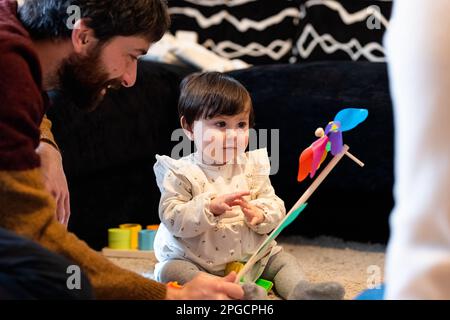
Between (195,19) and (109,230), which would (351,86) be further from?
(195,19)

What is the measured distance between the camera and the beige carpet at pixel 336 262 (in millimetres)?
1620

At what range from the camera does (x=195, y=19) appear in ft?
8.80

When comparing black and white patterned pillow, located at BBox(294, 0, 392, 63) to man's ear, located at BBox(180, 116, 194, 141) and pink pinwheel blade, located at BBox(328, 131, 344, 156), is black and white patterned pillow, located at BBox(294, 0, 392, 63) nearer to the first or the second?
man's ear, located at BBox(180, 116, 194, 141)

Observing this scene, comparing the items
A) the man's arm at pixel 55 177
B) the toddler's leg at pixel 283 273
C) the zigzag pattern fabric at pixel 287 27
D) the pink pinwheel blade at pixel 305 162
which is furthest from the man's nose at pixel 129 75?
the zigzag pattern fabric at pixel 287 27

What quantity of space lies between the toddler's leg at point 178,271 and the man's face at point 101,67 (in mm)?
385

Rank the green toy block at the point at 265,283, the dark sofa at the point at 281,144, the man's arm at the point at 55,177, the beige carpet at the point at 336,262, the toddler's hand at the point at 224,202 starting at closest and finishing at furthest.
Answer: the man's arm at the point at 55,177 < the toddler's hand at the point at 224,202 < the green toy block at the point at 265,283 < the beige carpet at the point at 336,262 < the dark sofa at the point at 281,144

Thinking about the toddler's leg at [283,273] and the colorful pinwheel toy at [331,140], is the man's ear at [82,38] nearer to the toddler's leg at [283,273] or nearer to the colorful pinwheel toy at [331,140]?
the colorful pinwheel toy at [331,140]

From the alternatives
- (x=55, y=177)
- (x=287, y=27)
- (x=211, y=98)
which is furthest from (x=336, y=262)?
(x=287, y=27)

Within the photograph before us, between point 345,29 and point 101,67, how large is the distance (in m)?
1.41

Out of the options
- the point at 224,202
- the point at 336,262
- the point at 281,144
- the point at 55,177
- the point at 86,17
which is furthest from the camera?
the point at 281,144

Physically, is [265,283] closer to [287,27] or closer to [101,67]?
[101,67]

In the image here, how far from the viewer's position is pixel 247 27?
263 centimetres

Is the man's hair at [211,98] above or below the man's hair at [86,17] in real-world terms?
below

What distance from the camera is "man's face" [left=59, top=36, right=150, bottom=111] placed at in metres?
1.21
